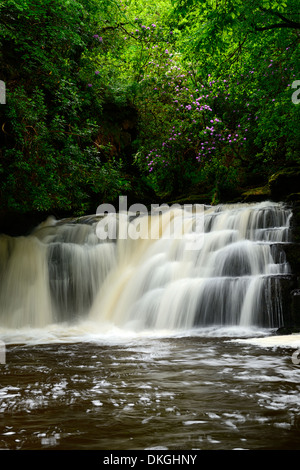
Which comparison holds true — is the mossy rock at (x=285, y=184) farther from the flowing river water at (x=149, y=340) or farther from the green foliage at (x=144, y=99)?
the green foliage at (x=144, y=99)

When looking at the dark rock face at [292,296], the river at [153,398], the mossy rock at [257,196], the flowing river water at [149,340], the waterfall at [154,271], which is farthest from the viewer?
the mossy rock at [257,196]

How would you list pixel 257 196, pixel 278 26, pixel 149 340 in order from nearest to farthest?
pixel 149 340 → pixel 278 26 → pixel 257 196

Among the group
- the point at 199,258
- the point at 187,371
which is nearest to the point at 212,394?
the point at 187,371

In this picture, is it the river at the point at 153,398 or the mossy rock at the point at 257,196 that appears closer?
the river at the point at 153,398

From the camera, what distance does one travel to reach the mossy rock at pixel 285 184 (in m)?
11.2

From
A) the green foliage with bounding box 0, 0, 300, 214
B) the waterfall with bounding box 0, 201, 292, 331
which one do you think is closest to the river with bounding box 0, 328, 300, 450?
the waterfall with bounding box 0, 201, 292, 331

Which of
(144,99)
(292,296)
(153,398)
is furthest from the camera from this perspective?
(144,99)

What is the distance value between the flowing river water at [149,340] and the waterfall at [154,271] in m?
0.03

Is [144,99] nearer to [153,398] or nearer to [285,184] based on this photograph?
[285,184]

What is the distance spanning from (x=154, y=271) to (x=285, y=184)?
4478 mm

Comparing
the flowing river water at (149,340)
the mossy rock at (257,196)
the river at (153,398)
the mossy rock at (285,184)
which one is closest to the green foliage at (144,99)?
the mossy rock at (285,184)

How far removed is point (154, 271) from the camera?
30.6 ft

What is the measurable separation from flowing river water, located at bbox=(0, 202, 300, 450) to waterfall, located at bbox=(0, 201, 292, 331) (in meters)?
0.03

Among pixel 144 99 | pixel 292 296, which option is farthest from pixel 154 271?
pixel 144 99
